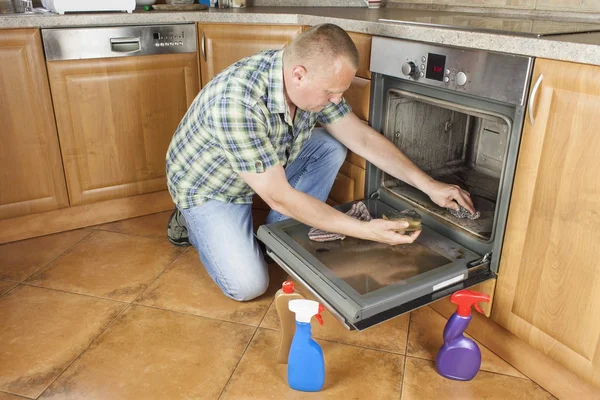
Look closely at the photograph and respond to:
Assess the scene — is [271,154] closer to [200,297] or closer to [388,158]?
[388,158]

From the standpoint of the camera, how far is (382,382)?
1437 millimetres

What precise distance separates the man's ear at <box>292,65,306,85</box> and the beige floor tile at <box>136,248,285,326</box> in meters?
0.77

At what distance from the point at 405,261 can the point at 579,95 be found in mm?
583

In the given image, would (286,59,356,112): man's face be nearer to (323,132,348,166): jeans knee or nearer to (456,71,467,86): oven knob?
(456,71,467,86): oven knob

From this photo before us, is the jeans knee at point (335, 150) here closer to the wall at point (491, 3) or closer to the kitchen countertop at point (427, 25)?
the kitchen countertop at point (427, 25)

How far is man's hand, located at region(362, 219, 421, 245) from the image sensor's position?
4.66ft

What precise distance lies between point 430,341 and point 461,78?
2.54 feet

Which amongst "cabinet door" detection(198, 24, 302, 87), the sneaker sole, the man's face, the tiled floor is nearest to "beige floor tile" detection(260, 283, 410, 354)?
the tiled floor

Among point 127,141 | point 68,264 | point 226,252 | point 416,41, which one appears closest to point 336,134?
point 416,41

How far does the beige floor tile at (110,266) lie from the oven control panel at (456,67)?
1082 mm

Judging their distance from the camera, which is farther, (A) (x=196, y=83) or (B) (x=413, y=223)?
(A) (x=196, y=83)

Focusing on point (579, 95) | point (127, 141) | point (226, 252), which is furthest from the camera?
point (127, 141)

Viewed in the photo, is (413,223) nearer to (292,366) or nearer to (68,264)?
(292,366)

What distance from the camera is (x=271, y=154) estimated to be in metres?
1.43
